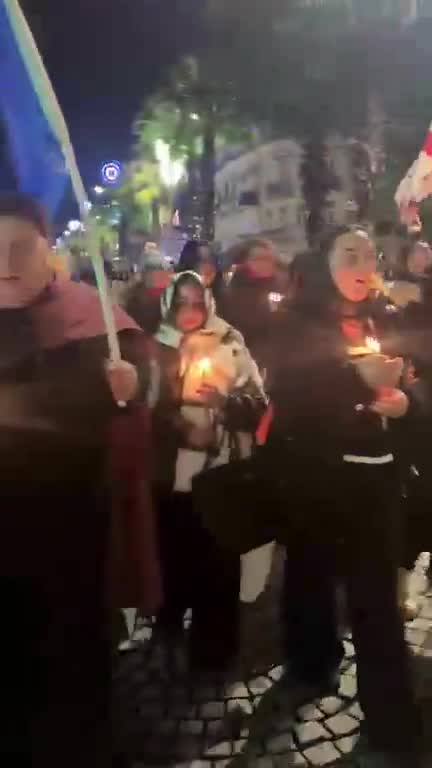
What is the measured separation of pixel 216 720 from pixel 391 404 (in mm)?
688

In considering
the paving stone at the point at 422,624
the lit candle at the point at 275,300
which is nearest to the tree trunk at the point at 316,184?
the lit candle at the point at 275,300

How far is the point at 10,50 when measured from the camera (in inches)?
51.3

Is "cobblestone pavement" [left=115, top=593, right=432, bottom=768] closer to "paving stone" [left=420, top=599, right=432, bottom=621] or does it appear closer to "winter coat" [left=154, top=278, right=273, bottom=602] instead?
"paving stone" [left=420, top=599, right=432, bottom=621]

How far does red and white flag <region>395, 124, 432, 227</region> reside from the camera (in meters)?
1.40

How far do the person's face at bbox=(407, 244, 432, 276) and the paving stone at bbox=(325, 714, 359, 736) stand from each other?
87 cm

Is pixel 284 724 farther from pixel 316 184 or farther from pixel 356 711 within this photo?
pixel 316 184

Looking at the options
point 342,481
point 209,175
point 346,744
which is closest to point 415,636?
point 346,744

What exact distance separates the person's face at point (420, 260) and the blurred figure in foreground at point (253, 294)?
271 millimetres

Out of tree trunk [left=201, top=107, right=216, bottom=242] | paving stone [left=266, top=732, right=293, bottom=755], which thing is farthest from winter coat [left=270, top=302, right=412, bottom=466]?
paving stone [left=266, top=732, right=293, bottom=755]

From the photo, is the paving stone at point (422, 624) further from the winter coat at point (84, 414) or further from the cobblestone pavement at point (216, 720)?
the winter coat at point (84, 414)

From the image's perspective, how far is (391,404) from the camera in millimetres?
1424

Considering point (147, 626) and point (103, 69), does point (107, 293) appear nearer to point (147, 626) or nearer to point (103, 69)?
point (103, 69)

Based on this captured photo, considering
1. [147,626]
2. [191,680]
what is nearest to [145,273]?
[147,626]

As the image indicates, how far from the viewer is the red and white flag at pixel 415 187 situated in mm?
1401
